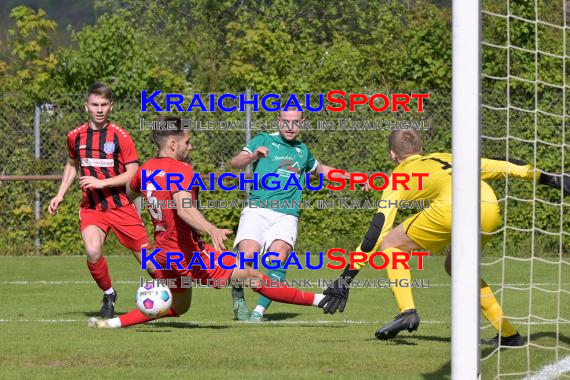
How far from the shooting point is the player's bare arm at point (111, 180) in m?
9.08

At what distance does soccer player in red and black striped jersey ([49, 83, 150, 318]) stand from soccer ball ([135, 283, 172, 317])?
1324mm

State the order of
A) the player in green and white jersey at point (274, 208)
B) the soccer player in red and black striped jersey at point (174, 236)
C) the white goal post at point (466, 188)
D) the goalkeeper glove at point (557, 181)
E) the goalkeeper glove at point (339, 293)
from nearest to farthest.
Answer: the white goal post at point (466, 188)
the goalkeeper glove at point (557, 181)
the goalkeeper glove at point (339, 293)
the soccer player in red and black striped jersey at point (174, 236)
the player in green and white jersey at point (274, 208)

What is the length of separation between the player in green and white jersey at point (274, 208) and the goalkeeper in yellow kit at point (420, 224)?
1.67 meters

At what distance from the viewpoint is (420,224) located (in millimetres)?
7617

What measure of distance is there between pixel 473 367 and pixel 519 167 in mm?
2302

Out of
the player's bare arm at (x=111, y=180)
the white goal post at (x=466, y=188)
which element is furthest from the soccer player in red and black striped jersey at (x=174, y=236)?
the white goal post at (x=466, y=188)

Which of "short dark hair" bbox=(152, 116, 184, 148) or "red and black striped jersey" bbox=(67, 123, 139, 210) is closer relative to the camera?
"short dark hair" bbox=(152, 116, 184, 148)

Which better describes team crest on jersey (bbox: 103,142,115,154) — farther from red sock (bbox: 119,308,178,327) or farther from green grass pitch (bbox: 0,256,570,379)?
red sock (bbox: 119,308,178,327)

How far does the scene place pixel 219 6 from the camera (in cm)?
2505

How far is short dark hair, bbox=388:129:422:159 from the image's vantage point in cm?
766

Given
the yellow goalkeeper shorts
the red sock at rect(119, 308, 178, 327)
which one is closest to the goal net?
the yellow goalkeeper shorts

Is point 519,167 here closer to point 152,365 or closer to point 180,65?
point 152,365

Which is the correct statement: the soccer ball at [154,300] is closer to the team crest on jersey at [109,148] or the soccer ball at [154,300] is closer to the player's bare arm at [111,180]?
the player's bare arm at [111,180]

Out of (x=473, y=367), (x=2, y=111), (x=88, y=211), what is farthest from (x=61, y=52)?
(x=473, y=367)
